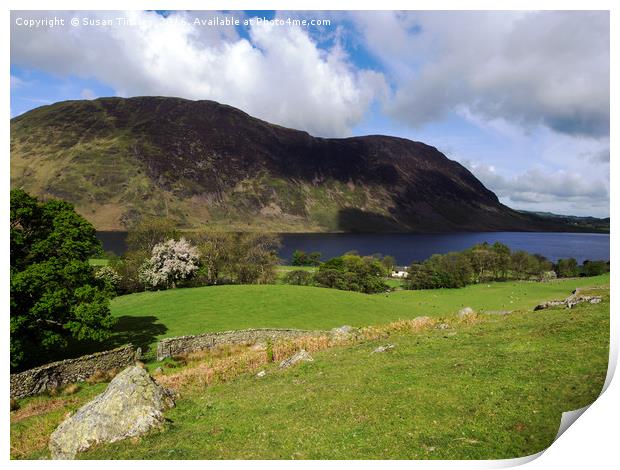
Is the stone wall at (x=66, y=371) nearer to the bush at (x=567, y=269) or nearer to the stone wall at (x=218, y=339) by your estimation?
the stone wall at (x=218, y=339)

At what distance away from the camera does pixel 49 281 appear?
2702 centimetres

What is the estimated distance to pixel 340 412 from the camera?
1609 cm

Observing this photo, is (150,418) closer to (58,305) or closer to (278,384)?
(278,384)

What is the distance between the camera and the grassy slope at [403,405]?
541 inches

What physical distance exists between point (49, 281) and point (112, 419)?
15.8 m

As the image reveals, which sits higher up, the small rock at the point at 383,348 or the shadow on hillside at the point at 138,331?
the small rock at the point at 383,348

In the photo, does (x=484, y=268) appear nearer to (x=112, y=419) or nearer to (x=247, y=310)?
(x=247, y=310)

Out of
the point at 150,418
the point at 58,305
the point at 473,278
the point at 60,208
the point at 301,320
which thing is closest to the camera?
the point at 150,418

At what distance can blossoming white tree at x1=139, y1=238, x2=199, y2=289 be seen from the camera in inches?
2913

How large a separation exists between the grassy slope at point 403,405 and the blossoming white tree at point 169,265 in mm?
51843

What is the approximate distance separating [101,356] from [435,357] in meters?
24.9

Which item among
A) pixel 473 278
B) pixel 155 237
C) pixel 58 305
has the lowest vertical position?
pixel 473 278

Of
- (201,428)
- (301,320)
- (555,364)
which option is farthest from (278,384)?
(301,320)

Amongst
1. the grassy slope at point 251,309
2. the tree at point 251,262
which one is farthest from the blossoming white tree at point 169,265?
the tree at point 251,262
